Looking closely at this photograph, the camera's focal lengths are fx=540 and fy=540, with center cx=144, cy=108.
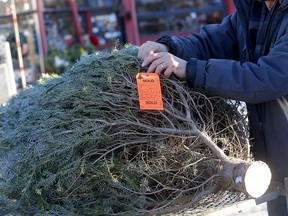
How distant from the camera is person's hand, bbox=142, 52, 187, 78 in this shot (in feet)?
6.85

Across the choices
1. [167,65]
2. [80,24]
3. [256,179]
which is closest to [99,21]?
[80,24]

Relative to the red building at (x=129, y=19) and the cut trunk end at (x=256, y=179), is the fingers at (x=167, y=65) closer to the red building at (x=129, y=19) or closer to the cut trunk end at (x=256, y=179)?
the cut trunk end at (x=256, y=179)

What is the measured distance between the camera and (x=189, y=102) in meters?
2.14

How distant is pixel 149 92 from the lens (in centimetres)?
204

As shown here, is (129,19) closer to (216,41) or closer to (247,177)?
(216,41)

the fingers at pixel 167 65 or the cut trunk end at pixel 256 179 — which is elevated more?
the fingers at pixel 167 65

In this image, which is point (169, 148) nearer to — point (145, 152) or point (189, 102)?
point (145, 152)

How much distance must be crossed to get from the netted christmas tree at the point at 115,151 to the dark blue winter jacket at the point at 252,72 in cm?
13

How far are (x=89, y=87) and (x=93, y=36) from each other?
787 centimetres

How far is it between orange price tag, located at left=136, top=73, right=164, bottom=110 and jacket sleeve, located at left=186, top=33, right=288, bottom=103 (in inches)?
6.0

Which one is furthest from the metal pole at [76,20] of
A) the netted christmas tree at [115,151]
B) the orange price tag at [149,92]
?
the orange price tag at [149,92]

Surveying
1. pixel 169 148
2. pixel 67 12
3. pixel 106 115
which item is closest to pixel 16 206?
pixel 106 115

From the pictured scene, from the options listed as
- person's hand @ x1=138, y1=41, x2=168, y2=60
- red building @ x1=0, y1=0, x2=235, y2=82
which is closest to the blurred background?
red building @ x1=0, y1=0, x2=235, y2=82

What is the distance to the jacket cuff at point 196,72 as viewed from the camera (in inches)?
80.7
